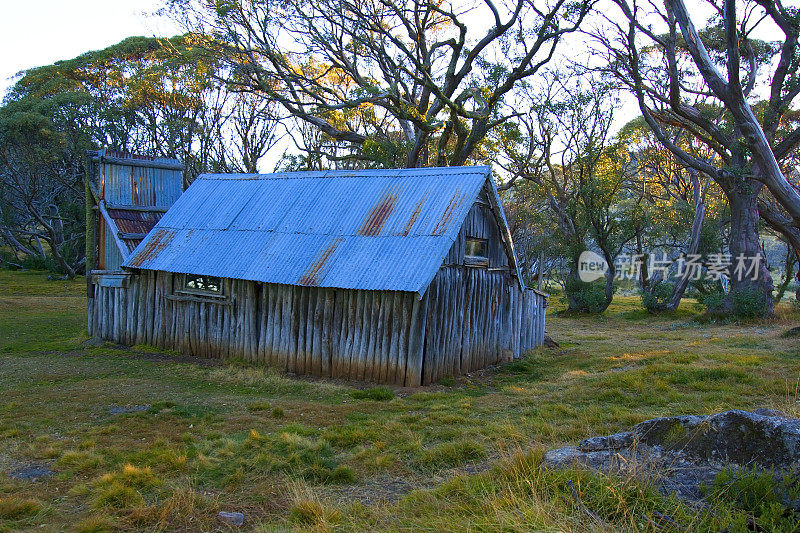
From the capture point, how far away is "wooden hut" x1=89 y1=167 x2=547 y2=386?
1255cm

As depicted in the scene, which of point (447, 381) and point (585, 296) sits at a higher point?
point (585, 296)

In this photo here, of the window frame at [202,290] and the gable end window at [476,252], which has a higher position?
the gable end window at [476,252]

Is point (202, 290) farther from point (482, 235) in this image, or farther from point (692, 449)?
point (692, 449)

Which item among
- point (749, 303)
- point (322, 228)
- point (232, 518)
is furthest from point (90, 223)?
point (749, 303)

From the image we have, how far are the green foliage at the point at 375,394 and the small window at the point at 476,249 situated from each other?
4.11 metres

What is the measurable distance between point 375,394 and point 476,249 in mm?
4946

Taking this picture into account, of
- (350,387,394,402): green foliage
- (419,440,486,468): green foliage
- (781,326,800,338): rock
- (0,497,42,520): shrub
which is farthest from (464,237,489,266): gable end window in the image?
(781,326,800,338): rock

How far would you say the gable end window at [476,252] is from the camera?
14.0 meters

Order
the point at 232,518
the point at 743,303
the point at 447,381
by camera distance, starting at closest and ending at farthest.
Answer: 1. the point at 232,518
2. the point at 447,381
3. the point at 743,303

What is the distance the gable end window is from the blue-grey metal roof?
4.01 feet

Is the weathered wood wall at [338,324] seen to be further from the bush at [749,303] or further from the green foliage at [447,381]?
the bush at [749,303]

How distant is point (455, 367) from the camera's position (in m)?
13.5

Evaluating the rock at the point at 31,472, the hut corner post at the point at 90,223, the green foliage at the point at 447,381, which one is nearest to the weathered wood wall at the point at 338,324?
the green foliage at the point at 447,381

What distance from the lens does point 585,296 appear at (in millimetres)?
29609
